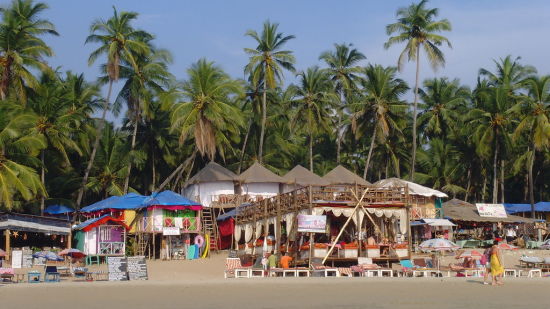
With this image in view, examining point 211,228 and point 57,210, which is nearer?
point 211,228

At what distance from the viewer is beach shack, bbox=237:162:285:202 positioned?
45938 mm

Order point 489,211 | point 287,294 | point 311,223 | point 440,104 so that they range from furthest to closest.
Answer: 1. point 440,104
2. point 489,211
3. point 311,223
4. point 287,294

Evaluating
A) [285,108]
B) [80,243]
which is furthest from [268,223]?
[285,108]

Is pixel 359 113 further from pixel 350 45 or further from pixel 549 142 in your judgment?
pixel 549 142

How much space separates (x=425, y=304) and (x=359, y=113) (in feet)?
118

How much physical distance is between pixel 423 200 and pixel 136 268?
74.2ft

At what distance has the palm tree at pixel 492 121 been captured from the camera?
4866 cm

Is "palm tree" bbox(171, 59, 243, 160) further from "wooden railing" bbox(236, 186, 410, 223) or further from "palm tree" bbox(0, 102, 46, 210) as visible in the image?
"wooden railing" bbox(236, 186, 410, 223)

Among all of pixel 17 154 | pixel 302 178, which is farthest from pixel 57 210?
pixel 302 178

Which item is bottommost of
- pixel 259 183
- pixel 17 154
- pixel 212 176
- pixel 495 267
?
pixel 495 267

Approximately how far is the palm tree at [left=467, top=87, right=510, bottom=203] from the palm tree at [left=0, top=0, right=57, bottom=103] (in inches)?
1055

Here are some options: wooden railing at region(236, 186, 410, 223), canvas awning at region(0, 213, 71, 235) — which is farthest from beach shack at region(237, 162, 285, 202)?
wooden railing at region(236, 186, 410, 223)

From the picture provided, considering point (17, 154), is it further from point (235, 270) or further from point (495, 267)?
point (495, 267)

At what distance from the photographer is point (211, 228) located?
4391 centimetres
